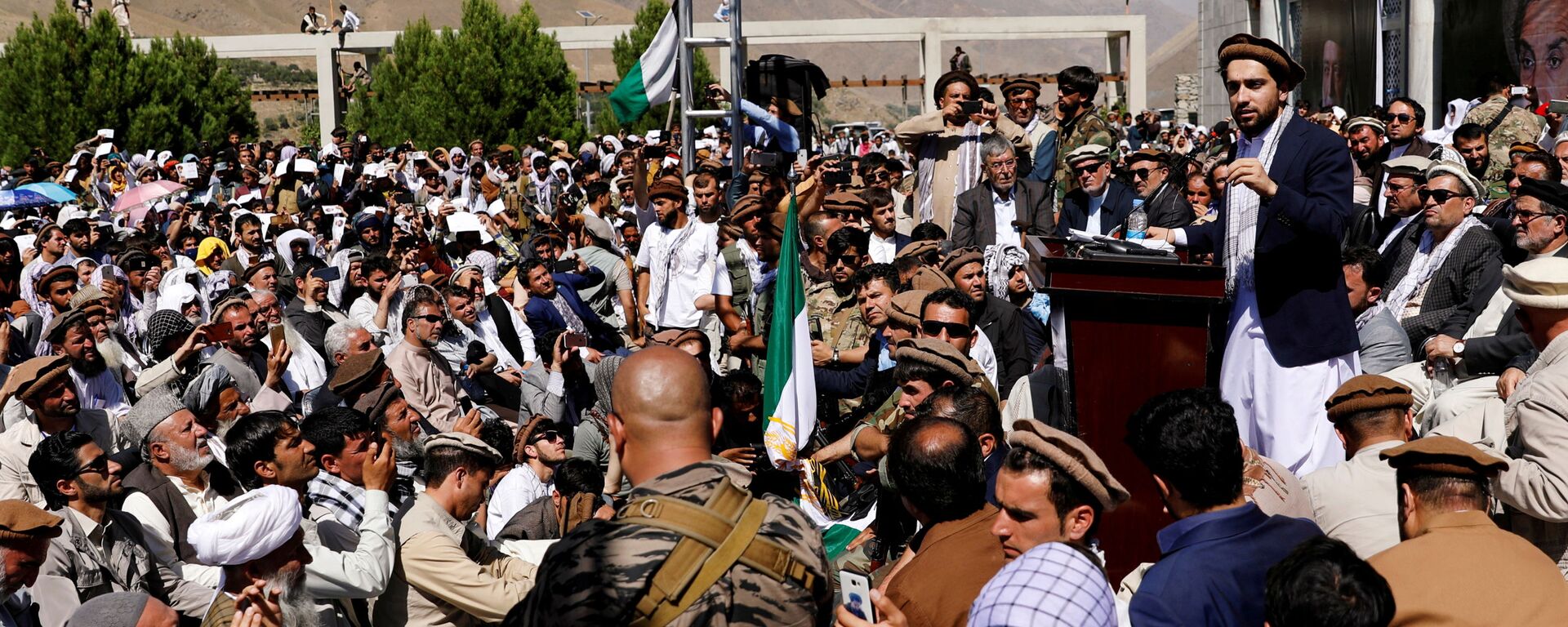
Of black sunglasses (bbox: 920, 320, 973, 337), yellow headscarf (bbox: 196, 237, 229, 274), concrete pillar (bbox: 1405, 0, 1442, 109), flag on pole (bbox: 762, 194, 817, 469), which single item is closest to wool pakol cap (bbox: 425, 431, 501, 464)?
flag on pole (bbox: 762, 194, 817, 469)

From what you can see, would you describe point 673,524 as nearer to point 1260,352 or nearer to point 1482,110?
point 1260,352

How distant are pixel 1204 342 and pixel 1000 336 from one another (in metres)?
2.61

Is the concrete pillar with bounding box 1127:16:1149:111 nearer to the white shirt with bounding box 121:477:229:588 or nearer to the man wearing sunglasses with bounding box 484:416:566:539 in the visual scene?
the man wearing sunglasses with bounding box 484:416:566:539

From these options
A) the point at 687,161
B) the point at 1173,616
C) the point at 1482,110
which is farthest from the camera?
the point at 1482,110

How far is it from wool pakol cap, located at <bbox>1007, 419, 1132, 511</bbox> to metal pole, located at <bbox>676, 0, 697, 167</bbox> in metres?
7.96

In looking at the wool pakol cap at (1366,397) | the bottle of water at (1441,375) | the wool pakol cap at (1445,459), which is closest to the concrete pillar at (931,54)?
the bottle of water at (1441,375)

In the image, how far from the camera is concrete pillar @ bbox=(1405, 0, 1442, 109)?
69.8 ft

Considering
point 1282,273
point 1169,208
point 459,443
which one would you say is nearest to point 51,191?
point 1169,208

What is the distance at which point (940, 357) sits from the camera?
5.36 metres

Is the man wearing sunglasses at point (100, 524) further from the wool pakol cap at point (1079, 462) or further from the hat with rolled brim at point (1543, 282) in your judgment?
the hat with rolled brim at point (1543, 282)

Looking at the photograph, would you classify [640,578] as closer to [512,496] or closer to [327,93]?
[512,496]

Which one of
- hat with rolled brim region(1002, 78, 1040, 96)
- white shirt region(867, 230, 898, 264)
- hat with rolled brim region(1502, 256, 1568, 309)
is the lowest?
white shirt region(867, 230, 898, 264)

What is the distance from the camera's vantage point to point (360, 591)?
14.4ft

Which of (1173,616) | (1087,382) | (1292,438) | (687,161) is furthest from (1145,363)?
(687,161)
